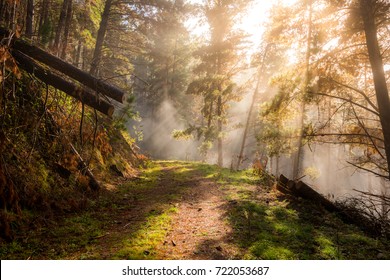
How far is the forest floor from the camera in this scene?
403 cm

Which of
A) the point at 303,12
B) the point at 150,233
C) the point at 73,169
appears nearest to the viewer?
the point at 150,233

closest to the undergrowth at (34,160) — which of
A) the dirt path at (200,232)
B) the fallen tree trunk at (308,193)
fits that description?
the dirt path at (200,232)

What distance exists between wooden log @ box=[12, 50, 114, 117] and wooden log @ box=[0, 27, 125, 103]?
13 centimetres

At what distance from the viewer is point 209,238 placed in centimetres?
484

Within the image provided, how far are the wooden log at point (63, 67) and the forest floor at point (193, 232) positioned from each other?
2691 millimetres

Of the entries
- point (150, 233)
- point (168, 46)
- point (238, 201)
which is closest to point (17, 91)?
point (150, 233)

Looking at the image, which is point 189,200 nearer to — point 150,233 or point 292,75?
point 150,233

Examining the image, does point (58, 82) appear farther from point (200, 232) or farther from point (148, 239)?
point (200, 232)

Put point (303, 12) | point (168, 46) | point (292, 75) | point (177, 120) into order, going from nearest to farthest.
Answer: point (292, 75)
point (303, 12)
point (168, 46)
point (177, 120)

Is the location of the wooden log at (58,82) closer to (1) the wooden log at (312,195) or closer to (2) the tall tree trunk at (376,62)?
(1) the wooden log at (312,195)

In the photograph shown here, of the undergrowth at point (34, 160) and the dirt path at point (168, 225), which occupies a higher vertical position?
the undergrowth at point (34, 160)

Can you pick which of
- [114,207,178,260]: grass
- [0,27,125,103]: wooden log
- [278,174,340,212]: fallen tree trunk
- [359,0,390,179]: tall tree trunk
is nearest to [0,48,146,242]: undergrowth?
[0,27,125,103]: wooden log

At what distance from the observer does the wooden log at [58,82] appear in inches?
203

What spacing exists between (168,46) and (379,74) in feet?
103
